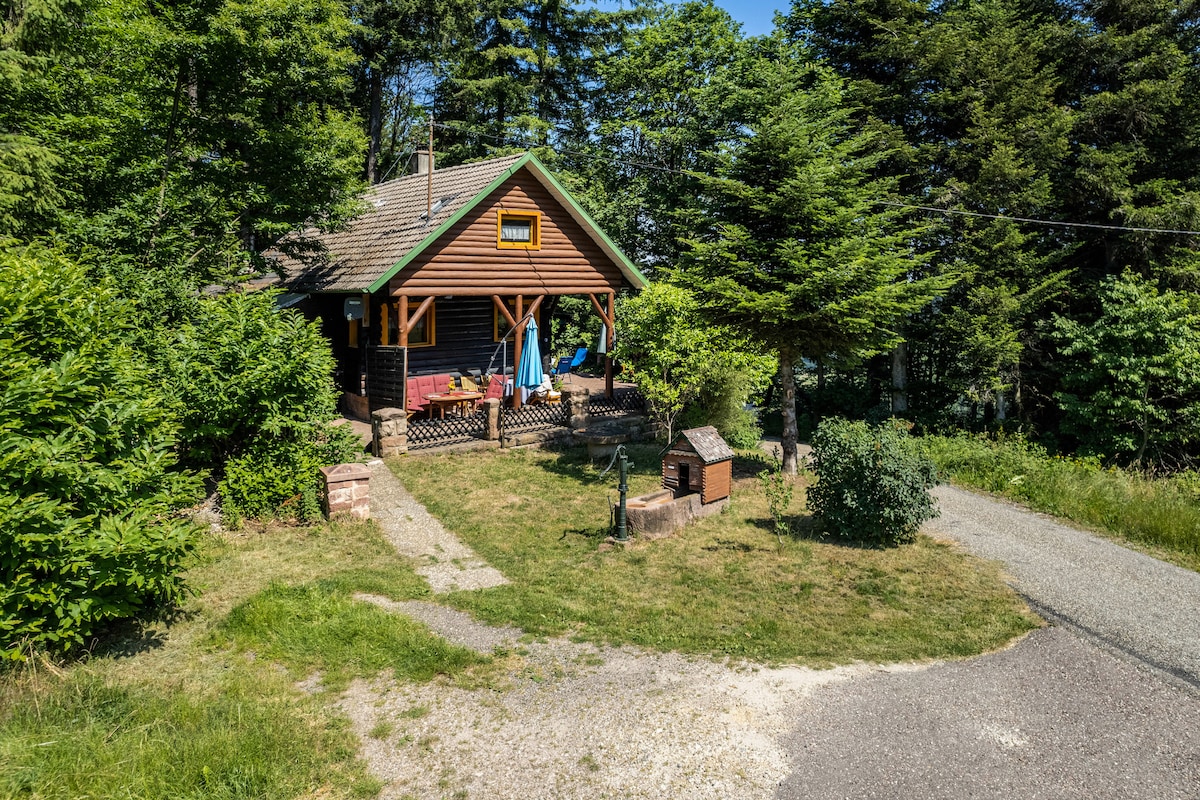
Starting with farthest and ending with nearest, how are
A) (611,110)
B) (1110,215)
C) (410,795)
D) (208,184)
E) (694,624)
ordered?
(611,110), (1110,215), (208,184), (694,624), (410,795)

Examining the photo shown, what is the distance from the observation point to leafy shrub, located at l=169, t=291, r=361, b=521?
11133 mm

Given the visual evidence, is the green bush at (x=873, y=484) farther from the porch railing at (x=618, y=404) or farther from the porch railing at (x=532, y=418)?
the porch railing at (x=618, y=404)

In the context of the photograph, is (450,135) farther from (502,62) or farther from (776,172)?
(776,172)

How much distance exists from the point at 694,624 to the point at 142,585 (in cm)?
590

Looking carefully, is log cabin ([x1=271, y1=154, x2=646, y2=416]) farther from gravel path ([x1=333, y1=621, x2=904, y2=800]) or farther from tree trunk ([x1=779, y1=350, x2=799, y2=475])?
gravel path ([x1=333, y1=621, x2=904, y2=800])

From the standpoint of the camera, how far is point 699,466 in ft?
43.8

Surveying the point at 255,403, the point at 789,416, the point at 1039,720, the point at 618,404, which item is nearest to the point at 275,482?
the point at 255,403

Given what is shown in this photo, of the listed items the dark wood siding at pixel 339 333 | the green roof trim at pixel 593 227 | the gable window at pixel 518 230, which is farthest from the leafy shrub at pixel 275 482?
the green roof trim at pixel 593 227

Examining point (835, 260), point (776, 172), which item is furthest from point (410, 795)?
point (776, 172)

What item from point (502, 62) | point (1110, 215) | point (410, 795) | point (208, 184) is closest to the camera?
point (410, 795)

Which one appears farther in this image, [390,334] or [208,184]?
[390,334]

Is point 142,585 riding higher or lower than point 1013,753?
higher

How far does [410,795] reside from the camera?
5562 mm

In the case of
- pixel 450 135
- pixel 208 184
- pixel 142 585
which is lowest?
pixel 142 585
